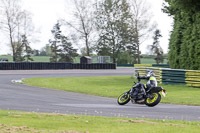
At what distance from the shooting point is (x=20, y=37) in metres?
71.2

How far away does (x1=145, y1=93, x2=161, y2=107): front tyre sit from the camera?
48.2 ft

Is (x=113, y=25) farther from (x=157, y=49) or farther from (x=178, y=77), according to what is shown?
(x=178, y=77)

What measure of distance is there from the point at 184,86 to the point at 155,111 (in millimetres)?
14867

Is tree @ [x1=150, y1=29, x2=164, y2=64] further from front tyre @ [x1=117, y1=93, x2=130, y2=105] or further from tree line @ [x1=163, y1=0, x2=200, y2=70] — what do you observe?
front tyre @ [x1=117, y1=93, x2=130, y2=105]

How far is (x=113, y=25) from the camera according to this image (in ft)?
245

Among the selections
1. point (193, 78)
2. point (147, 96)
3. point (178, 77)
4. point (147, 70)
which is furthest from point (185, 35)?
point (147, 96)

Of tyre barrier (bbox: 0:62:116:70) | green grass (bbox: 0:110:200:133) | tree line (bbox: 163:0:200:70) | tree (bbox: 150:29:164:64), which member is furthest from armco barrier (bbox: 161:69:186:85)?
tree (bbox: 150:29:164:64)

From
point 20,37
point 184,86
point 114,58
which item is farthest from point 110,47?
point 184,86

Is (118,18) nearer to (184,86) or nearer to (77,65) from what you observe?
(77,65)

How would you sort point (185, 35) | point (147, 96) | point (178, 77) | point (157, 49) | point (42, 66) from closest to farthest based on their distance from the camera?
point (147, 96)
point (178, 77)
point (185, 35)
point (42, 66)
point (157, 49)

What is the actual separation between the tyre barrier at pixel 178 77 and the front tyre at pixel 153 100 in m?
13.2

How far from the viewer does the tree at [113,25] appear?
240ft

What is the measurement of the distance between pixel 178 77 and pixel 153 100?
15.0 m

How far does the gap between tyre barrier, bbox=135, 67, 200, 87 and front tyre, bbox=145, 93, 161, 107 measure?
1318 centimetres
